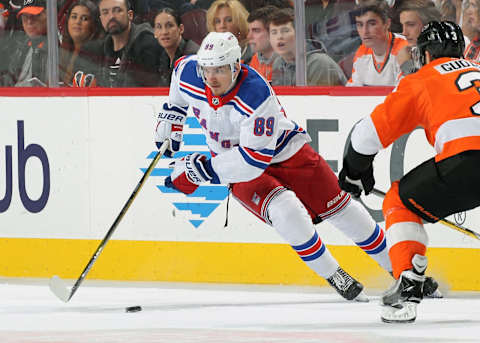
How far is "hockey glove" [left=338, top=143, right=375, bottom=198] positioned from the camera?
3.74 meters

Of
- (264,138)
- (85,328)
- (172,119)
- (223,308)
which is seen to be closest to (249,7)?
(172,119)

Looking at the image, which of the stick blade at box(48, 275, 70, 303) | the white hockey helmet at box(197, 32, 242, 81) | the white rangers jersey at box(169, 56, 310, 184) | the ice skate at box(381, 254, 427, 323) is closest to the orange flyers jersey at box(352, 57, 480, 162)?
the ice skate at box(381, 254, 427, 323)

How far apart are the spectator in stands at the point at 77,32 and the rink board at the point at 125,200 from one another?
0.55ft

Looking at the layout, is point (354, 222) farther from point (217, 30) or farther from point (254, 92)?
point (217, 30)

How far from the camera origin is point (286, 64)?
5191 mm

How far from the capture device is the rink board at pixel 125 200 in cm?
505

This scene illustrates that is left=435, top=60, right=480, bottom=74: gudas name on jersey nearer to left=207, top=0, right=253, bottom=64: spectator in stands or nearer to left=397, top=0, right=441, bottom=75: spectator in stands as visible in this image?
left=397, top=0, right=441, bottom=75: spectator in stands

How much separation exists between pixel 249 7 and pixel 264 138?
1.11 m

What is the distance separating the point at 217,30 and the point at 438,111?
74.7 inches

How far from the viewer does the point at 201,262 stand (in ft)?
17.3

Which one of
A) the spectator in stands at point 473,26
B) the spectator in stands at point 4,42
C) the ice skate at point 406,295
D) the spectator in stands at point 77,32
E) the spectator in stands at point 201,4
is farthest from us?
the spectator in stands at point 4,42

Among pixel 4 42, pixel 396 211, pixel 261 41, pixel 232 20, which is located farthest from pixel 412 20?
pixel 4 42

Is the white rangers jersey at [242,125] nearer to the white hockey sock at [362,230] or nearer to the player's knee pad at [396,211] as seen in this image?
the white hockey sock at [362,230]

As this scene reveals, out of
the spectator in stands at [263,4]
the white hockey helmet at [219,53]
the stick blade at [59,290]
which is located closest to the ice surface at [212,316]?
the stick blade at [59,290]
